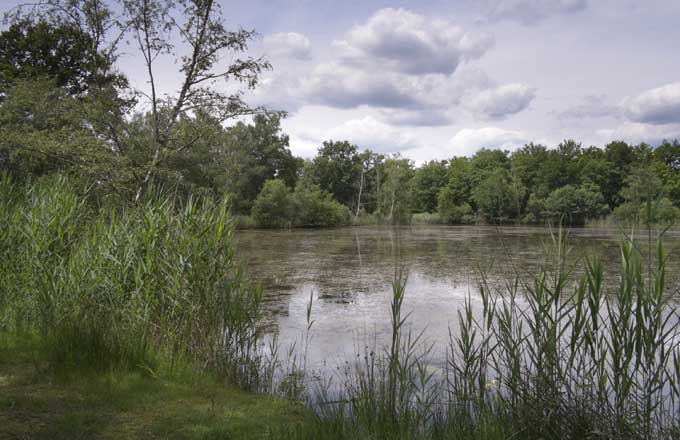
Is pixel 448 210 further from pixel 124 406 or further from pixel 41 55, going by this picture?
pixel 124 406

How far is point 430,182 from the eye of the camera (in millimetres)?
58219

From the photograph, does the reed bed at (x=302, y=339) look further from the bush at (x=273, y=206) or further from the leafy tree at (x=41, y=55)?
the bush at (x=273, y=206)

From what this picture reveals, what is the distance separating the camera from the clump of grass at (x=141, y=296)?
13.6 ft

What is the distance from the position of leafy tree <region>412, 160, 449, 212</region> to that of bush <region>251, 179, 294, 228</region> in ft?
54.7

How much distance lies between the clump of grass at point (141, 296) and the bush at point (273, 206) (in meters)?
28.0

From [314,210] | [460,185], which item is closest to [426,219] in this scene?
[314,210]

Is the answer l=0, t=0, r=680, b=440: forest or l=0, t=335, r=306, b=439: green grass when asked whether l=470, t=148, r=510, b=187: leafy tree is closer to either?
l=0, t=0, r=680, b=440: forest

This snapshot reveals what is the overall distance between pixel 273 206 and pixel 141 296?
2926 cm

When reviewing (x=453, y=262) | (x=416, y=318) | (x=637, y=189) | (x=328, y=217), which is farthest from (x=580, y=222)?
(x=637, y=189)

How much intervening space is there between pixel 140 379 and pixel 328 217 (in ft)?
120

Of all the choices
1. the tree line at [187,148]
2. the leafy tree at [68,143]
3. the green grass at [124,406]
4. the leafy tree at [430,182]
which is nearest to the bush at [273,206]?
the tree line at [187,148]

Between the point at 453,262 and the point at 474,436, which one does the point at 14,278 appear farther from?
the point at 453,262

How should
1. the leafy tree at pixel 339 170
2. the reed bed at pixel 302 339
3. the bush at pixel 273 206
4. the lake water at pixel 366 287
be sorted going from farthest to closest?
1. the leafy tree at pixel 339 170
2. the bush at pixel 273 206
3. the lake water at pixel 366 287
4. the reed bed at pixel 302 339

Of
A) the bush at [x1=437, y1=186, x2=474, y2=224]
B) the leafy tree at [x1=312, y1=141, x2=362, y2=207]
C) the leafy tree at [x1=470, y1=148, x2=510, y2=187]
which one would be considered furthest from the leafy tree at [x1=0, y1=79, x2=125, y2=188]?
the leafy tree at [x1=470, y1=148, x2=510, y2=187]
